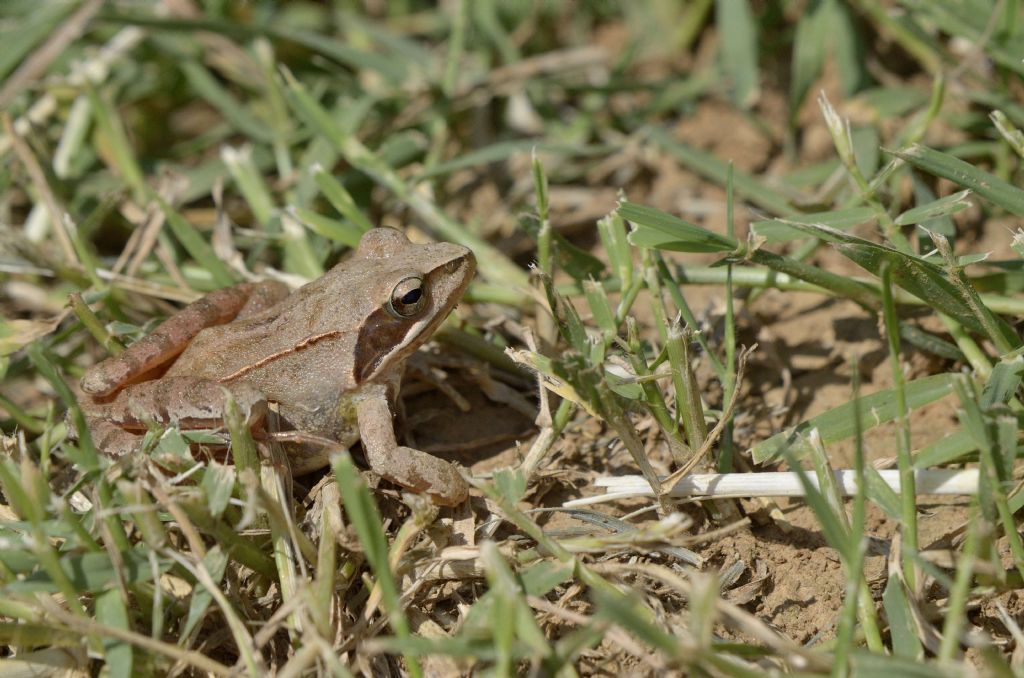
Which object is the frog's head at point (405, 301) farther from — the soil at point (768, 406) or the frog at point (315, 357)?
the soil at point (768, 406)

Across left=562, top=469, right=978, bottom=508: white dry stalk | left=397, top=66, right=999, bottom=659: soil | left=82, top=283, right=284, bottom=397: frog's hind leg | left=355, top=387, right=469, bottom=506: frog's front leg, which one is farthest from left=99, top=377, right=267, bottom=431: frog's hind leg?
left=562, top=469, right=978, bottom=508: white dry stalk

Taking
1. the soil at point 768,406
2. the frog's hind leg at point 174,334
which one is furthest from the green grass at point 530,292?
the frog's hind leg at point 174,334

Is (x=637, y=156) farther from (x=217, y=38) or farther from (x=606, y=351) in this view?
(x=217, y=38)

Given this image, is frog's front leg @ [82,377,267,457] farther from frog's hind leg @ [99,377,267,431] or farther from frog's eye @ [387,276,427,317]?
frog's eye @ [387,276,427,317]

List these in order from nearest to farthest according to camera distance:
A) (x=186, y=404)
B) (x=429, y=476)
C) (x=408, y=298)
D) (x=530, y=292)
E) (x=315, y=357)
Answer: (x=429, y=476), (x=186, y=404), (x=408, y=298), (x=315, y=357), (x=530, y=292)

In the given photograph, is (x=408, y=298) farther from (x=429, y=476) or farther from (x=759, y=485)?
(x=759, y=485)

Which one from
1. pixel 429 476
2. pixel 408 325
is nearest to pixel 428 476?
pixel 429 476

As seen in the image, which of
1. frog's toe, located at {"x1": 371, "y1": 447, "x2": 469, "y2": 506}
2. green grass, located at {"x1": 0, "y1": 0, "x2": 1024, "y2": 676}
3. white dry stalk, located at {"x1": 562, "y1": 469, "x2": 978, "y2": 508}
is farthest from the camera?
frog's toe, located at {"x1": 371, "y1": 447, "x2": 469, "y2": 506}
